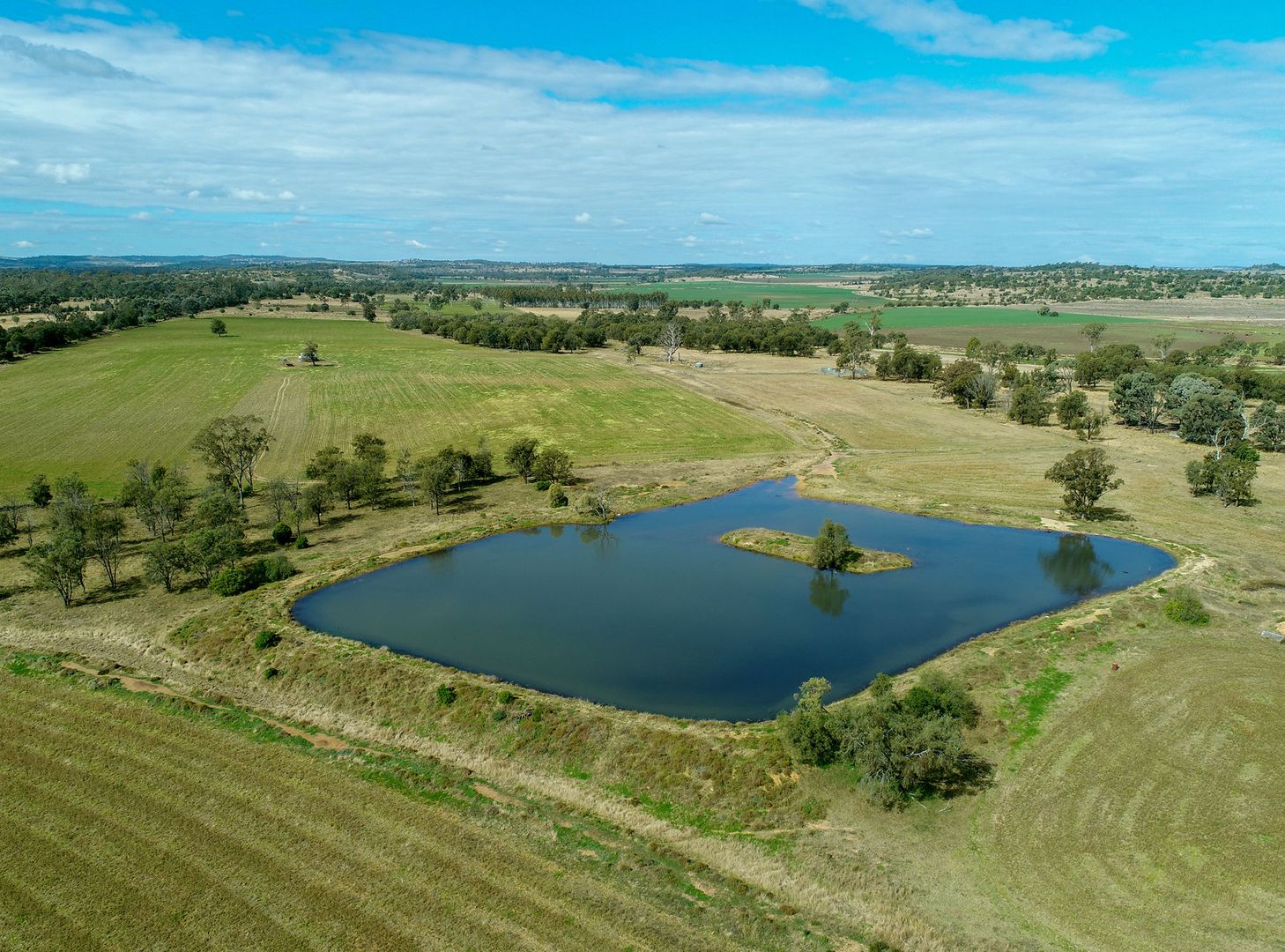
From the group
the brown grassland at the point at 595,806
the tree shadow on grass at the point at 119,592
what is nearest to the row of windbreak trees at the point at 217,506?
the tree shadow on grass at the point at 119,592

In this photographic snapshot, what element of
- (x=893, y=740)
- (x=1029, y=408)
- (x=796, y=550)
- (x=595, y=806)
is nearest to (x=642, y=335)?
(x=1029, y=408)

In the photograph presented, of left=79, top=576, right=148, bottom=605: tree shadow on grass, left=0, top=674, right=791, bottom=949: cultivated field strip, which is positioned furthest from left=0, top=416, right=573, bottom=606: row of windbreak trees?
left=0, top=674, right=791, bottom=949: cultivated field strip

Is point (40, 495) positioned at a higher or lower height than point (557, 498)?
lower

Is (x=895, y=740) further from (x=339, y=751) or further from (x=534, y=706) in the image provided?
(x=339, y=751)

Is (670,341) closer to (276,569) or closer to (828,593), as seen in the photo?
(828,593)

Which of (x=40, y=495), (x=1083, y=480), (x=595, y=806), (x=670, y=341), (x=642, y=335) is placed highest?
(x=642, y=335)

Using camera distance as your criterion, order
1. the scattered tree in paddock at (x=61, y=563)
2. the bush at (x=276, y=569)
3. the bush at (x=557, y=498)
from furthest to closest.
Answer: the bush at (x=557, y=498), the bush at (x=276, y=569), the scattered tree in paddock at (x=61, y=563)

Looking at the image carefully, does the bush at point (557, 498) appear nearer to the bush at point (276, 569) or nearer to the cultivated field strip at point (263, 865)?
the bush at point (276, 569)
